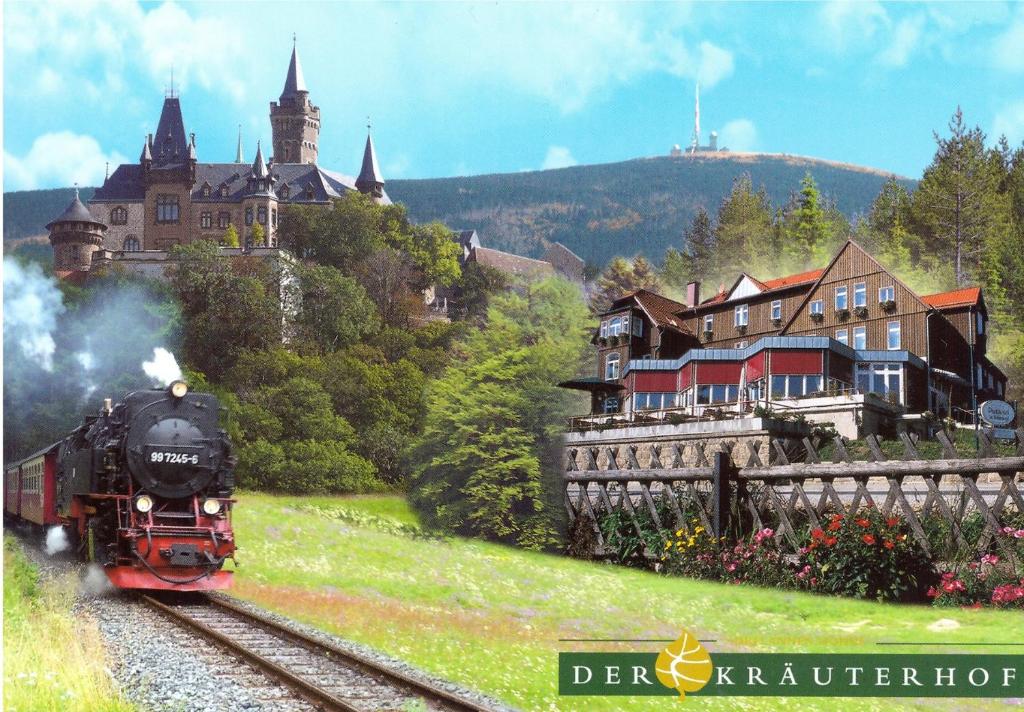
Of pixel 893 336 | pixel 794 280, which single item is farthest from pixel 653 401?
pixel 893 336

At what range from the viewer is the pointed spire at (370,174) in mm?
12914

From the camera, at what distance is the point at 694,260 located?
14422 mm

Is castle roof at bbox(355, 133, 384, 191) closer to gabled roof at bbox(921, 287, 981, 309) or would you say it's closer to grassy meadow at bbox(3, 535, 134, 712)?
grassy meadow at bbox(3, 535, 134, 712)

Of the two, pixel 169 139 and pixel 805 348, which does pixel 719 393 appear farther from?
pixel 169 139

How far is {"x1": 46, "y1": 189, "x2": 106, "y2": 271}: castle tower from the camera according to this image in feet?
41.3

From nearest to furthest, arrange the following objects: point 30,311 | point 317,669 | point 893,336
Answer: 1. point 317,669
2. point 30,311
3. point 893,336

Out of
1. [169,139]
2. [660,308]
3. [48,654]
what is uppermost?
[169,139]

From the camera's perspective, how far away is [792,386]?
1416 centimetres

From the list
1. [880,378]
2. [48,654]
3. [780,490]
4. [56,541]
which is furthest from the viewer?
[56,541]

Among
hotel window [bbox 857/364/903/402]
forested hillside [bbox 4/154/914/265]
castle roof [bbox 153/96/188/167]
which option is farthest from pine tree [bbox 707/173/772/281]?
castle roof [bbox 153/96/188/167]

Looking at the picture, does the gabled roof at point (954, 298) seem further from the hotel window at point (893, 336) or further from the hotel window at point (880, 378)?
the hotel window at point (880, 378)

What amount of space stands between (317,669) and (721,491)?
6.03m

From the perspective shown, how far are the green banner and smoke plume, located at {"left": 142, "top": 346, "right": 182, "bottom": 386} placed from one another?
21.1 ft

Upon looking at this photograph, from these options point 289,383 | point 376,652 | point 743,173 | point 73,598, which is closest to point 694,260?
point 743,173
